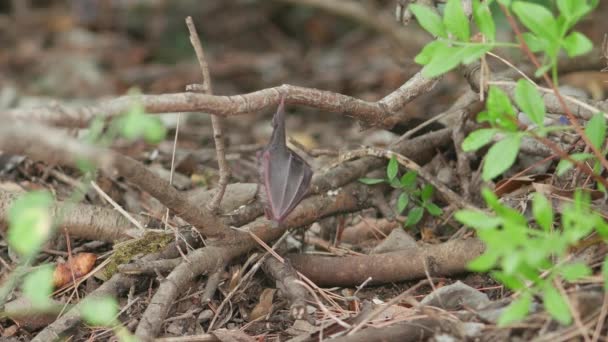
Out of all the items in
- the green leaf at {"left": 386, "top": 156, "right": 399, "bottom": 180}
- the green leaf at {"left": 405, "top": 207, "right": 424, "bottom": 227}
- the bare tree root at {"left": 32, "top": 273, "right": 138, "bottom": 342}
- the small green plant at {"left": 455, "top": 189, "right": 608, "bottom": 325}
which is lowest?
the bare tree root at {"left": 32, "top": 273, "right": 138, "bottom": 342}

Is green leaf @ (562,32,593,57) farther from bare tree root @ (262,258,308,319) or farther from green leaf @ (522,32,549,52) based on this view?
bare tree root @ (262,258,308,319)

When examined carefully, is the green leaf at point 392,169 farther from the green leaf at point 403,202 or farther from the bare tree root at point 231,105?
the bare tree root at point 231,105

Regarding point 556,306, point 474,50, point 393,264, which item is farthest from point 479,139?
point 393,264

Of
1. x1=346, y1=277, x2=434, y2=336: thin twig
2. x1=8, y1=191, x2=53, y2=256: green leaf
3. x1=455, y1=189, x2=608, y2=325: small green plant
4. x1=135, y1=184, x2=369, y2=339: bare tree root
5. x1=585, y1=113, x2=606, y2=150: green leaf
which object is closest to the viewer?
x1=8, y1=191, x2=53, y2=256: green leaf

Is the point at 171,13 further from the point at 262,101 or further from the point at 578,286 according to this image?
the point at 578,286

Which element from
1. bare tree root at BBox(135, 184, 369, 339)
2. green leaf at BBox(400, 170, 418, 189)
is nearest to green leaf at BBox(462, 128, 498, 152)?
green leaf at BBox(400, 170, 418, 189)

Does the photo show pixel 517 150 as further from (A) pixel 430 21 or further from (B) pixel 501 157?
(A) pixel 430 21
